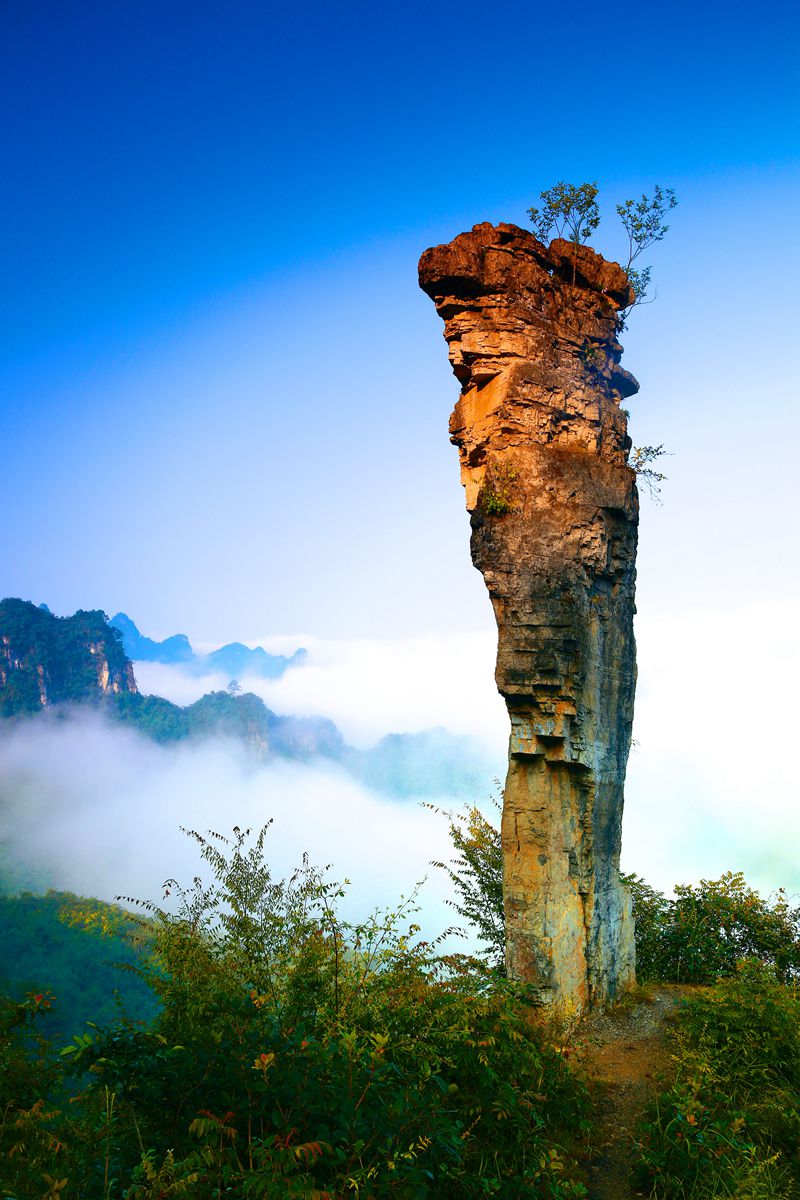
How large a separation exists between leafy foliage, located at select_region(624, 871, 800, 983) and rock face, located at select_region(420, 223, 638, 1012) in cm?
162

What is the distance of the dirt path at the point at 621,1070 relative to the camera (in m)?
6.30

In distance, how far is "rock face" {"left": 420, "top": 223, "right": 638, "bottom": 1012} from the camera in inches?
381

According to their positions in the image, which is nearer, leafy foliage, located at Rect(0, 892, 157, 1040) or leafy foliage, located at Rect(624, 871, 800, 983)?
leafy foliage, located at Rect(624, 871, 800, 983)

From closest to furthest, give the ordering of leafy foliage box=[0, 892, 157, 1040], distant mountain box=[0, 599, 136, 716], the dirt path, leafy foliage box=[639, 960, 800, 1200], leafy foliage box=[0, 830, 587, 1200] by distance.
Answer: leafy foliage box=[0, 830, 587, 1200] → leafy foliage box=[639, 960, 800, 1200] → the dirt path → leafy foliage box=[0, 892, 157, 1040] → distant mountain box=[0, 599, 136, 716]

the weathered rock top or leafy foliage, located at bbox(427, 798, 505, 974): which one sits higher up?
the weathered rock top

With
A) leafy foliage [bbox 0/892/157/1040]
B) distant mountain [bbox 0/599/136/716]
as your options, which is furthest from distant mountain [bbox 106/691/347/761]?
leafy foliage [bbox 0/892/157/1040]

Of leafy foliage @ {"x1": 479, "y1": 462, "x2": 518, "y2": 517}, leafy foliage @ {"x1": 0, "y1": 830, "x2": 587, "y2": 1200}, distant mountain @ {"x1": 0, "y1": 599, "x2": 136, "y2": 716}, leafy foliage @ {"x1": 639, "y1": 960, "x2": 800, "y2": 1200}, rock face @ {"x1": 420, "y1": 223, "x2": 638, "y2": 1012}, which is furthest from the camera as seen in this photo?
distant mountain @ {"x1": 0, "y1": 599, "x2": 136, "y2": 716}

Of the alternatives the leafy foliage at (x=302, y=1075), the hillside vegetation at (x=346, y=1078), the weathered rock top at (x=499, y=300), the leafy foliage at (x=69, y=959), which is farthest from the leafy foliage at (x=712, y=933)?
the leafy foliage at (x=69, y=959)

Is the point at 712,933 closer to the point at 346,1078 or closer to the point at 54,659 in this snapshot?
the point at 346,1078

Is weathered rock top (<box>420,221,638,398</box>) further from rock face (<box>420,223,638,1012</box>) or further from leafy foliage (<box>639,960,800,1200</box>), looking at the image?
leafy foliage (<box>639,960,800,1200</box>)

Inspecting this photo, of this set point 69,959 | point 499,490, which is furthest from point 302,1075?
point 69,959

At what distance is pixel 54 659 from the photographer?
70.9m

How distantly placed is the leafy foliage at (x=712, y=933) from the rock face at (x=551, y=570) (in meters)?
1.62

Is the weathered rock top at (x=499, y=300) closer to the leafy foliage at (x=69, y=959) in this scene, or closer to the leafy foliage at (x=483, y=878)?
the leafy foliage at (x=483, y=878)
